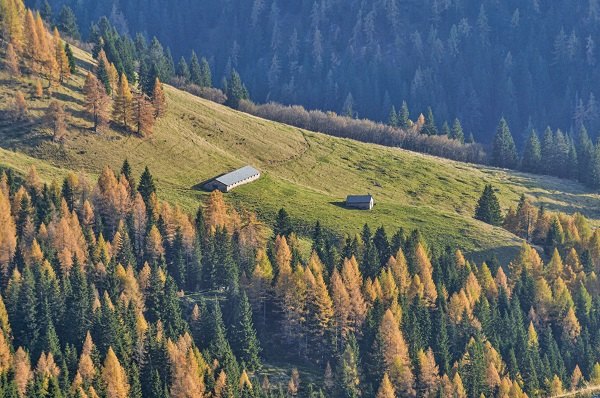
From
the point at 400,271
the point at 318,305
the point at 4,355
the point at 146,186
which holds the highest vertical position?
the point at 146,186

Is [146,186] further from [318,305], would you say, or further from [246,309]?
[318,305]

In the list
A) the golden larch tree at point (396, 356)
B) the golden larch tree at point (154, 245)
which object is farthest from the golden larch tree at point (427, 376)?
the golden larch tree at point (154, 245)

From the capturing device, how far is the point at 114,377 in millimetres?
130500

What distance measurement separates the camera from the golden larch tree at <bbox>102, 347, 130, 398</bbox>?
12900cm

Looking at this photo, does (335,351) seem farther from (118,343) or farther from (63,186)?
(63,186)

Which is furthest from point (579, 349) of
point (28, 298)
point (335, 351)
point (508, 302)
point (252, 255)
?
point (28, 298)

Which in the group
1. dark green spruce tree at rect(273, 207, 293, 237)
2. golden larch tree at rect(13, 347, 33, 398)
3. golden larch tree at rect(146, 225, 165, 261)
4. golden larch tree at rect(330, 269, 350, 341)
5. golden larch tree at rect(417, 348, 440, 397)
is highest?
dark green spruce tree at rect(273, 207, 293, 237)

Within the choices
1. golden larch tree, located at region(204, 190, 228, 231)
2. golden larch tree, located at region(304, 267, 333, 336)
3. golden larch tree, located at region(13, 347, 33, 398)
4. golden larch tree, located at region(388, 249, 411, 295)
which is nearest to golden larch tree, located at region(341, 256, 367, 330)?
golden larch tree, located at region(304, 267, 333, 336)

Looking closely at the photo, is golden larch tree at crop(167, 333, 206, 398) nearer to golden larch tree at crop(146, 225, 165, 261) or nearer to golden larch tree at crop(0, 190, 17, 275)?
golden larch tree at crop(146, 225, 165, 261)

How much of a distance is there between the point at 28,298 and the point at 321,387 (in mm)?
42119

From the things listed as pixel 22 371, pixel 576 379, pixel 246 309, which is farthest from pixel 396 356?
pixel 22 371

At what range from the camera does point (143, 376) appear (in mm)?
137500

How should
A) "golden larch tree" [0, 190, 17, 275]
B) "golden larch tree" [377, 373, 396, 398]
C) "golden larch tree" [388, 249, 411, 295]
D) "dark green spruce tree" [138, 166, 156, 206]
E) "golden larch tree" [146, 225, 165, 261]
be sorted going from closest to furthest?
1. "golden larch tree" [377, 373, 396, 398]
2. "golden larch tree" [0, 190, 17, 275]
3. "golden larch tree" [146, 225, 165, 261]
4. "golden larch tree" [388, 249, 411, 295]
5. "dark green spruce tree" [138, 166, 156, 206]

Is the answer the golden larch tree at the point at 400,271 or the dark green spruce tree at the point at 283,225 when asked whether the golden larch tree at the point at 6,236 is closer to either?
the dark green spruce tree at the point at 283,225
